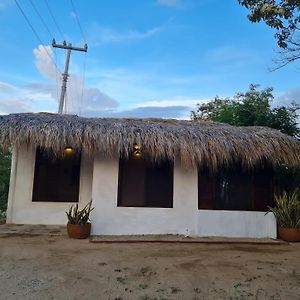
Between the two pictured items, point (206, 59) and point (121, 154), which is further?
point (206, 59)

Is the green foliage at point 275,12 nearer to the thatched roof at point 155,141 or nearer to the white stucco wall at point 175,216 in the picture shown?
the thatched roof at point 155,141

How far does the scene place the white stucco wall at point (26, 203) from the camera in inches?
317

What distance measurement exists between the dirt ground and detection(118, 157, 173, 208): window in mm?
1259

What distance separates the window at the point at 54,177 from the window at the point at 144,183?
1.63m

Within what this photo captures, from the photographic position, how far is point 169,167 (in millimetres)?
7551

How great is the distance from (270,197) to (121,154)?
144 inches

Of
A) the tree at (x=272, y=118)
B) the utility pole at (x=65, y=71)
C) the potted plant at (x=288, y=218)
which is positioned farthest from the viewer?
the utility pole at (x=65, y=71)

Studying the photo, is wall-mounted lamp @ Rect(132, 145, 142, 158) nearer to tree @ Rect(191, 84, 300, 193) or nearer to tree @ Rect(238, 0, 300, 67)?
tree @ Rect(238, 0, 300, 67)

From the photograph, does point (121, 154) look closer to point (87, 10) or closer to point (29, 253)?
point (29, 253)

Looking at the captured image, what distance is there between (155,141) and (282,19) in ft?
10.9

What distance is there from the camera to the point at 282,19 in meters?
4.52

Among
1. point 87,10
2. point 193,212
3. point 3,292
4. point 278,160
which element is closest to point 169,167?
point 193,212

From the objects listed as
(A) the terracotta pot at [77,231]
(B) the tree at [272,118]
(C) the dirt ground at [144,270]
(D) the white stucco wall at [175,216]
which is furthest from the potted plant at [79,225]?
(B) the tree at [272,118]

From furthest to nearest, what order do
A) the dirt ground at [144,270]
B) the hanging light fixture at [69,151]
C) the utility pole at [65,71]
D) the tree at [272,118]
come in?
the utility pole at [65,71] → the tree at [272,118] → the hanging light fixture at [69,151] → the dirt ground at [144,270]
